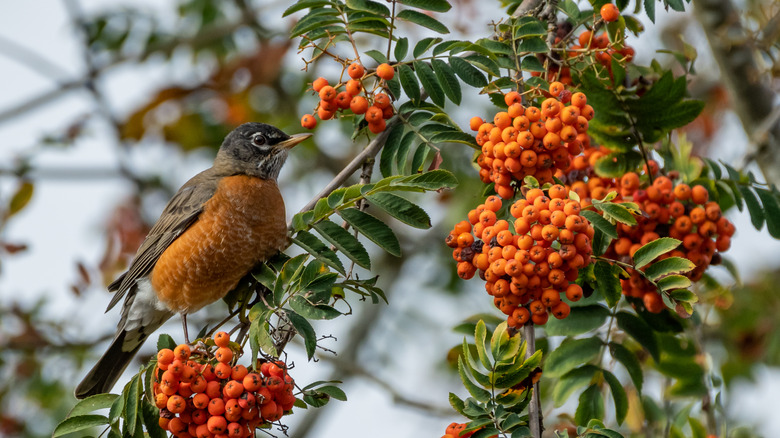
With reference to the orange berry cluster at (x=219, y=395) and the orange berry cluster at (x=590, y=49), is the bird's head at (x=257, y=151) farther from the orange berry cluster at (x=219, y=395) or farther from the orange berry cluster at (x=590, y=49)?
the orange berry cluster at (x=219, y=395)

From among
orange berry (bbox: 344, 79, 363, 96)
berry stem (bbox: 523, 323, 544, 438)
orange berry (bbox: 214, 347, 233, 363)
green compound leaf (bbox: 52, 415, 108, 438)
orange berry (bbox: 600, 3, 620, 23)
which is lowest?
green compound leaf (bbox: 52, 415, 108, 438)

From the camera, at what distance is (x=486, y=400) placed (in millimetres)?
2244

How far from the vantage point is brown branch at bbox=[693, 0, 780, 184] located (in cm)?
355

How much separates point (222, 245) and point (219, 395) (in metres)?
1.26

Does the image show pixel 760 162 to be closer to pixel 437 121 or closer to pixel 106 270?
pixel 437 121

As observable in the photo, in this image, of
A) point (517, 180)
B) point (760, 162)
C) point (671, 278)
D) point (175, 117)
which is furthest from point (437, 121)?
point (175, 117)

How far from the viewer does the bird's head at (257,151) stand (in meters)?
4.19

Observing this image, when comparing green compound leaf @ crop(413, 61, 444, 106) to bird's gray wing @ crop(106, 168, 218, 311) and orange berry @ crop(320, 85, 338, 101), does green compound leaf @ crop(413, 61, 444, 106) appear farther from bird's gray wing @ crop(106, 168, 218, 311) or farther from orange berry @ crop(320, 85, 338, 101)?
bird's gray wing @ crop(106, 168, 218, 311)

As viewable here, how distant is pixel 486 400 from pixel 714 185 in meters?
1.33

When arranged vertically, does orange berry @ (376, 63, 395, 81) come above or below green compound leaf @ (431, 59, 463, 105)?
below

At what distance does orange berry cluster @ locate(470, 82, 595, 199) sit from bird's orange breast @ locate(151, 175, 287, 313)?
121 centimetres

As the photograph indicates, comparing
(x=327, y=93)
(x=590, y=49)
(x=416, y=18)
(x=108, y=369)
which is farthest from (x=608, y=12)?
(x=108, y=369)

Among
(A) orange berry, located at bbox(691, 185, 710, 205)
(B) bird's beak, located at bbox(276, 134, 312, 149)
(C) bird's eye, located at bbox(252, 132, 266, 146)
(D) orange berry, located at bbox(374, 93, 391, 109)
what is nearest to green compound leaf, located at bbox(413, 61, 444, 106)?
(D) orange berry, located at bbox(374, 93, 391, 109)

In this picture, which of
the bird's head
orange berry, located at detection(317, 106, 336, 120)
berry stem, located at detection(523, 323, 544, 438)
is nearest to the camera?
berry stem, located at detection(523, 323, 544, 438)
